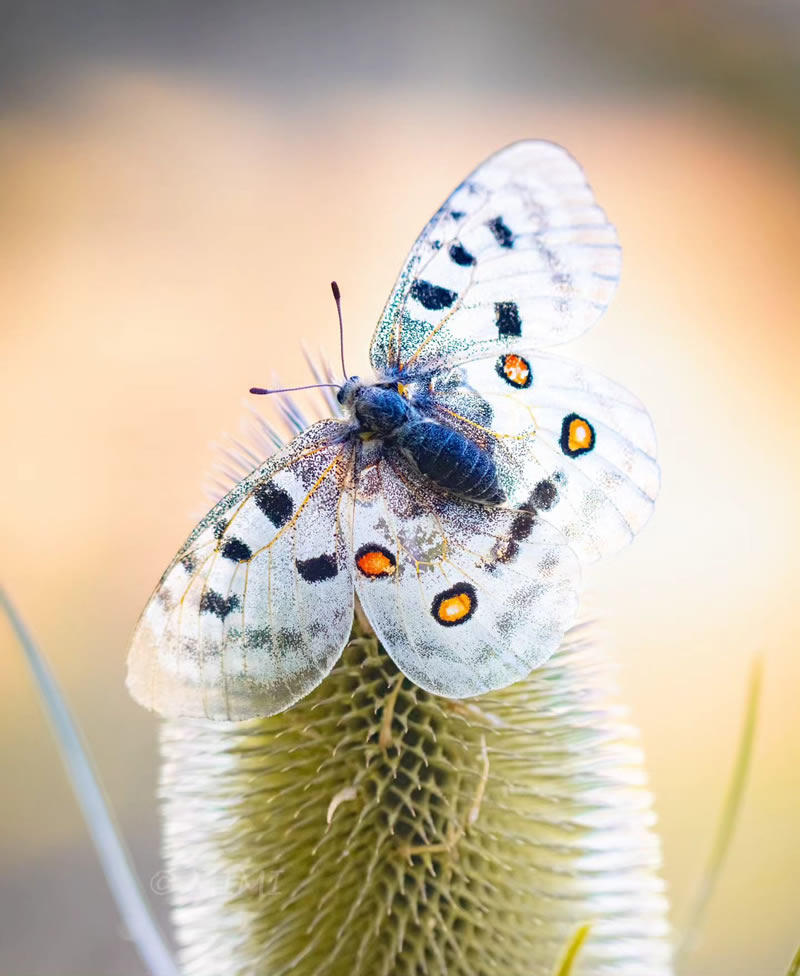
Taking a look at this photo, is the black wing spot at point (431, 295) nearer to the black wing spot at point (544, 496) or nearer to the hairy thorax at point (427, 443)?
the hairy thorax at point (427, 443)

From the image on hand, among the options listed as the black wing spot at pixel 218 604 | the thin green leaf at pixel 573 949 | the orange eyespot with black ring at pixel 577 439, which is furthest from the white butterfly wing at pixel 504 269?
the thin green leaf at pixel 573 949

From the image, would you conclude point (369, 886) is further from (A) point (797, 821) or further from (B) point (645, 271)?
(B) point (645, 271)

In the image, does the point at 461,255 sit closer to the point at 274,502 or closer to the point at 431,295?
the point at 431,295

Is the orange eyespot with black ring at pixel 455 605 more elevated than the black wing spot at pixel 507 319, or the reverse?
the black wing spot at pixel 507 319

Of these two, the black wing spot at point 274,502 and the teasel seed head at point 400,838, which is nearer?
the black wing spot at point 274,502

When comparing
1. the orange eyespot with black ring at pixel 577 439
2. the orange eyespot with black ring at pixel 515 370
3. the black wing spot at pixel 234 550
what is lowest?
the orange eyespot with black ring at pixel 577 439

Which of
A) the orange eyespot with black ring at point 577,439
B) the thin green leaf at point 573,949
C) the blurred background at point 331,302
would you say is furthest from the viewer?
the blurred background at point 331,302

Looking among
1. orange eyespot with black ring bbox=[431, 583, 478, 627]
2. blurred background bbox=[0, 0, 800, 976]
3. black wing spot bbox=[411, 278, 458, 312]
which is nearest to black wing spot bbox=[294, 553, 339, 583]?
orange eyespot with black ring bbox=[431, 583, 478, 627]

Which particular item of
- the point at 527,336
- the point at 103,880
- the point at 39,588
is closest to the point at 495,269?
the point at 527,336
